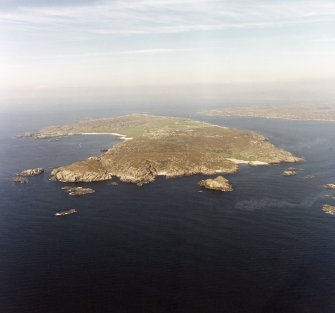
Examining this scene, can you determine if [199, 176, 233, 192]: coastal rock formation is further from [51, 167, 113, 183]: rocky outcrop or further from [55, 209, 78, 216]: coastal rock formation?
[55, 209, 78, 216]: coastal rock formation

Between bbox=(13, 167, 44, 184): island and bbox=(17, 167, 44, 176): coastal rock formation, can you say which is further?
bbox=(17, 167, 44, 176): coastal rock formation

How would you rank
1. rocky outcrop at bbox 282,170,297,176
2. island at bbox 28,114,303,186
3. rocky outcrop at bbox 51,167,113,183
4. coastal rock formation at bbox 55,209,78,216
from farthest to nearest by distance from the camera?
1. island at bbox 28,114,303,186
2. rocky outcrop at bbox 282,170,297,176
3. rocky outcrop at bbox 51,167,113,183
4. coastal rock formation at bbox 55,209,78,216

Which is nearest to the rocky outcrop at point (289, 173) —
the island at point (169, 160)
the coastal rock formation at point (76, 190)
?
the island at point (169, 160)

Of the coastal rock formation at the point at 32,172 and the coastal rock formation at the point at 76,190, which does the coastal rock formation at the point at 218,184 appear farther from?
the coastal rock formation at the point at 32,172

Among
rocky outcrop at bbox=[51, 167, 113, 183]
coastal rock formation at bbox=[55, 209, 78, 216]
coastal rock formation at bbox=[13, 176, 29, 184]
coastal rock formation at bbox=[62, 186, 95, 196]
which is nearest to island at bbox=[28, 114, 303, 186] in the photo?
rocky outcrop at bbox=[51, 167, 113, 183]

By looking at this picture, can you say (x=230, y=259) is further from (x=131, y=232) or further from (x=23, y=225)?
(x=23, y=225)

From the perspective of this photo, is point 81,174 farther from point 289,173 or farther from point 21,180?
point 289,173

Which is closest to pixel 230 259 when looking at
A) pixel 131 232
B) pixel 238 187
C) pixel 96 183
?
pixel 131 232

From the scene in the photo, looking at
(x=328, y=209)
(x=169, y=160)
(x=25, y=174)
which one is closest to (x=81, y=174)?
(x=25, y=174)

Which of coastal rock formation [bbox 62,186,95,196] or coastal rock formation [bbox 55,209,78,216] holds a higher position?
coastal rock formation [bbox 62,186,95,196]
